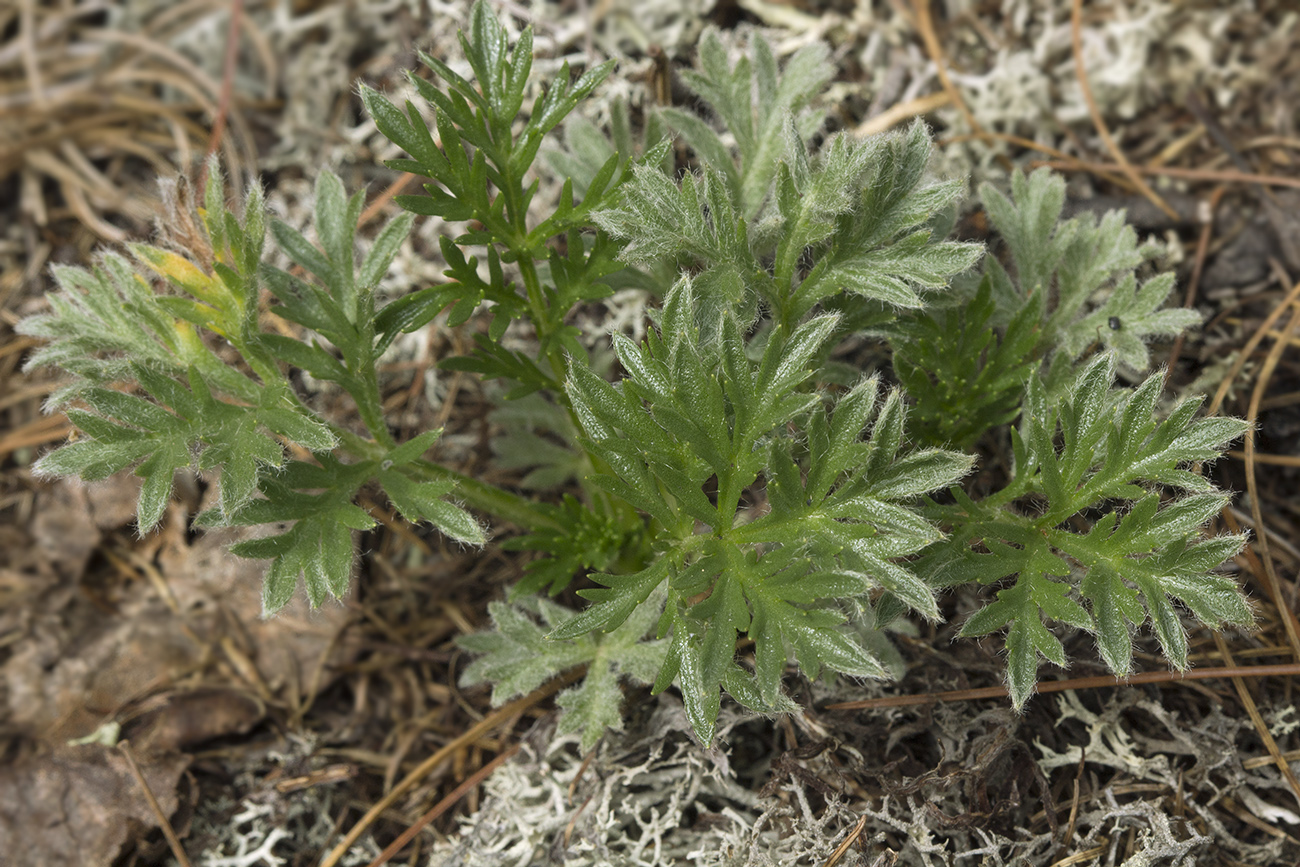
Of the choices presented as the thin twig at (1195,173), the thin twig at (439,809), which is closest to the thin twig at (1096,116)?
Answer: the thin twig at (1195,173)

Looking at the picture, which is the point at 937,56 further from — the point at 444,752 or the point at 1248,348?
the point at 444,752

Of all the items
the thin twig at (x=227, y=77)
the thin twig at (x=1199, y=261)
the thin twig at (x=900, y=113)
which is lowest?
the thin twig at (x=1199, y=261)

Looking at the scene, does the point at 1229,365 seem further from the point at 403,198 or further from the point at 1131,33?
the point at 403,198

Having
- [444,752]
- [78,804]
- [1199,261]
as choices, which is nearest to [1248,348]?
[1199,261]

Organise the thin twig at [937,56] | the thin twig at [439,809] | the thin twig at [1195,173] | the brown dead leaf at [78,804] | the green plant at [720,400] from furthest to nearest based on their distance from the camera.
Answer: the thin twig at [937,56] < the thin twig at [1195,173] < the brown dead leaf at [78,804] < the thin twig at [439,809] < the green plant at [720,400]

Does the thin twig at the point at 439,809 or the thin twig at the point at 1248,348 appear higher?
the thin twig at the point at 1248,348

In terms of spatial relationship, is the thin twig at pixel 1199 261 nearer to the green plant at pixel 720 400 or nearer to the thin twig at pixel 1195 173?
the thin twig at pixel 1195 173

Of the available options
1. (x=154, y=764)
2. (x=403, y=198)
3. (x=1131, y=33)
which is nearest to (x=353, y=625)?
(x=154, y=764)
